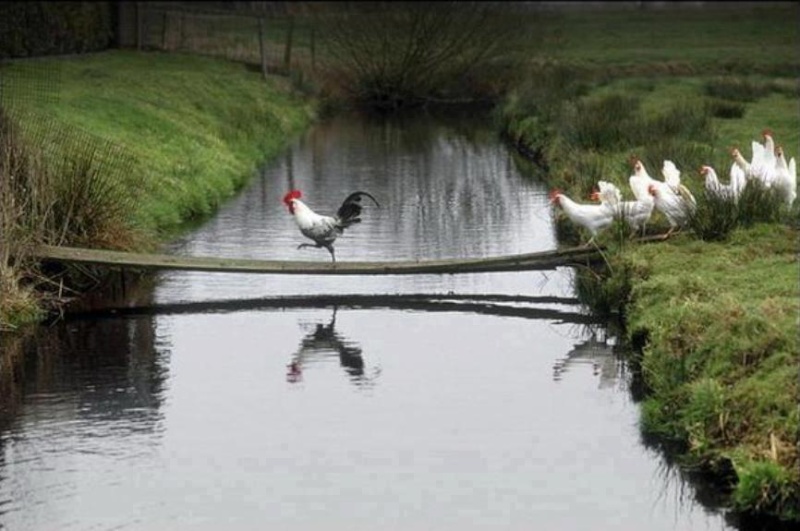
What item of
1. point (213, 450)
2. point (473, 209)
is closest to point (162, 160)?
point (473, 209)

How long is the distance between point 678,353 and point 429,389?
2382 mm

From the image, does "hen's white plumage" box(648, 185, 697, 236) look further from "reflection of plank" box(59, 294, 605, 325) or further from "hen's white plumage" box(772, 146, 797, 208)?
"reflection of plank" box(59, 294, 605, 325)

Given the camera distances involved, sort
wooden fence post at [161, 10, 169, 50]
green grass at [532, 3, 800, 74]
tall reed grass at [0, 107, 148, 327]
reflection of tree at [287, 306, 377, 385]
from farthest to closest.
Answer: wooden fence post at [161, 10, 169, 50] → green grass at [532, 3, 800, 74] → tall reed grass at [0, 107, 148, 327] → reflection of tree at [287, 306, 377, 385]

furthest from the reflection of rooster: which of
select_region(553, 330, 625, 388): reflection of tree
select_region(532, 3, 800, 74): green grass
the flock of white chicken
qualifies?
select_region(532, 3, 800, 74): green grass

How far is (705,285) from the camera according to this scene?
649 inches

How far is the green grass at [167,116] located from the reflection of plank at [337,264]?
99.7 inches

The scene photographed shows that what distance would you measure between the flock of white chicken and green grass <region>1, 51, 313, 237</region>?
6.17m

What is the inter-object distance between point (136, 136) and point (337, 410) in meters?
15.6

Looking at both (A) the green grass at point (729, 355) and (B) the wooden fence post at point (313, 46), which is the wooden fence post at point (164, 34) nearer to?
(B) the wooden fence post at point (313, 46)

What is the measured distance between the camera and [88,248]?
20.3 meters

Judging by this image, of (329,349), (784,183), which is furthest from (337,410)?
(784,183)

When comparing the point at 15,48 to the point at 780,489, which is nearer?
the point at 780,489

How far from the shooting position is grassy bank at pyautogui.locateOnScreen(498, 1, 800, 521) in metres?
12.6

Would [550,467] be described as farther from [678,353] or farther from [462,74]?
[462,74]
